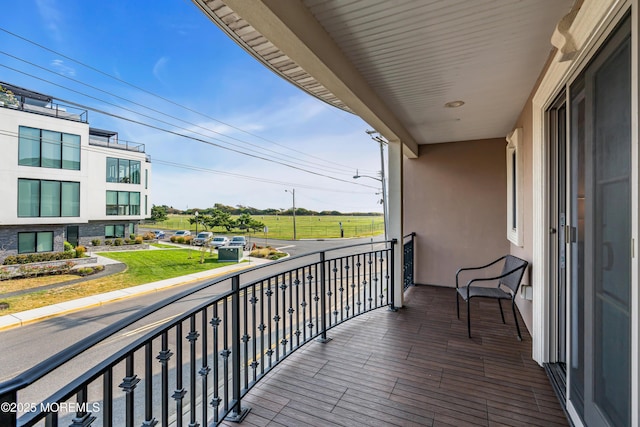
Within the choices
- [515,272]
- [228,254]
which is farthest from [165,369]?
[228,254]

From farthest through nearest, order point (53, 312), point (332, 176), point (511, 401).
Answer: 1. point (332, 176)
2. point (53, 312)
3. point (511, 401)

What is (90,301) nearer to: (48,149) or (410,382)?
(48,149)

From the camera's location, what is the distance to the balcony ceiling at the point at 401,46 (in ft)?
4.37

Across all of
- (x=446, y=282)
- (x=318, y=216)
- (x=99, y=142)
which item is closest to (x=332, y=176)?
(x=318, y=216)

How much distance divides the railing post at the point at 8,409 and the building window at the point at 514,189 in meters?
3.25

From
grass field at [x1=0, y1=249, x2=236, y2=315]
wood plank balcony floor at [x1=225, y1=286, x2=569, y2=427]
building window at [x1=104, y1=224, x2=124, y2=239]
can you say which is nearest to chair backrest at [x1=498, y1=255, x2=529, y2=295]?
wood plank balcony floor at [x1=225, y1=286, x2=569, y2=427]

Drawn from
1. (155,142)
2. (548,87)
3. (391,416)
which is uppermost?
(155,142)

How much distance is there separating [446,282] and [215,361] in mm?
3635

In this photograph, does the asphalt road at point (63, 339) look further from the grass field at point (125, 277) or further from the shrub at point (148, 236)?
the shrub at point (148, 236)

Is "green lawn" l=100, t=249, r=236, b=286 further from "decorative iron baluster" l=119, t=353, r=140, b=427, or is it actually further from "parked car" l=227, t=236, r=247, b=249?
"decorative iron baluster" l=119, t=353, r=140, b=427

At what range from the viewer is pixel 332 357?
83.8 inches

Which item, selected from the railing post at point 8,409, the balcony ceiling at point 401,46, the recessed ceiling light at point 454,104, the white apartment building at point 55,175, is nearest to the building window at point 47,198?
the white apartment building at point 55,175

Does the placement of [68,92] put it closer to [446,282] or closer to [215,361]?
[215,361]

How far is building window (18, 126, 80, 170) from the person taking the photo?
5742mm
